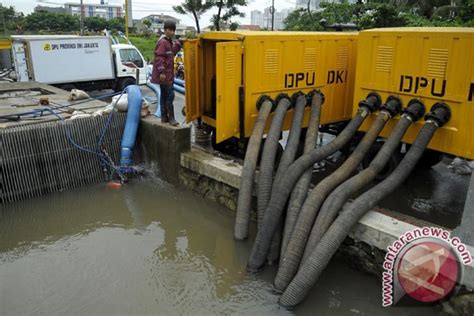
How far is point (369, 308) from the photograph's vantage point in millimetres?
4422

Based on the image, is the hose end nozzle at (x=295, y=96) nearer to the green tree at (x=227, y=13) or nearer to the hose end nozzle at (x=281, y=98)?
the hose end nozzle at (x=281, y=98)

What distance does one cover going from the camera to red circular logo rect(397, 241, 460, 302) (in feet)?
13.2

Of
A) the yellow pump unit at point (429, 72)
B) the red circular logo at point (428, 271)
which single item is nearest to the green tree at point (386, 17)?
the yellow pump unit at point (429, 72)

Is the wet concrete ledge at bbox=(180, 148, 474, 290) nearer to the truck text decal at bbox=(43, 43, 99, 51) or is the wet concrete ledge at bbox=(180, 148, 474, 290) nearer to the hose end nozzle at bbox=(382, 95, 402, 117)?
the hose end nozzle at bbox=(382, 95, 402, 117)

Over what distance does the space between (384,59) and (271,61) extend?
5.35 feet

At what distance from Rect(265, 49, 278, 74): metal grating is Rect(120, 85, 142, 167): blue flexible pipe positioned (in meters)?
2.82

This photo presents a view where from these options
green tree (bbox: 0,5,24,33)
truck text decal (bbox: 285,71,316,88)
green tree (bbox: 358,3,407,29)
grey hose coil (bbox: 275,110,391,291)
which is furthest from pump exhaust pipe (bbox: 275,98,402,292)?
green tree (bbox: 0,5,24,33)

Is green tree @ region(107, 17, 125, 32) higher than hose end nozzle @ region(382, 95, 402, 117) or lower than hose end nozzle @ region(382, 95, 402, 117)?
higher

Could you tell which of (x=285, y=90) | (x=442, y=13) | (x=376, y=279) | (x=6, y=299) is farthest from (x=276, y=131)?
(x=442, y=13)

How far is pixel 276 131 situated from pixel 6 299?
3.83 m

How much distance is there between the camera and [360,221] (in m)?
4.64

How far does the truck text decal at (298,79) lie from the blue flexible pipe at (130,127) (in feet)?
9.70

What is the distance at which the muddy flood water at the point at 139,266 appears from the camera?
4.44 m

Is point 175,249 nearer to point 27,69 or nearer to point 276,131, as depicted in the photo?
point 276,131
